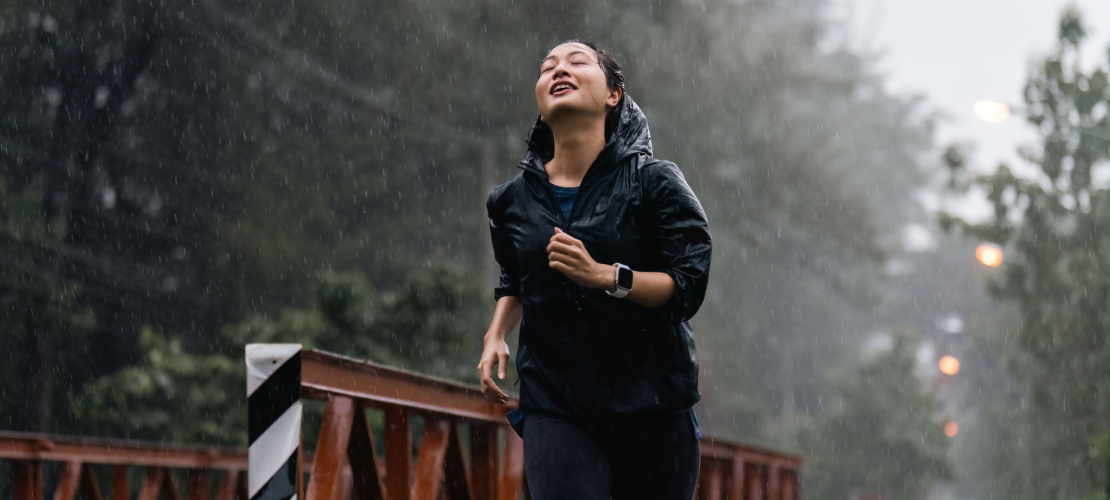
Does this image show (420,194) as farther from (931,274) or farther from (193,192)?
(931,274)

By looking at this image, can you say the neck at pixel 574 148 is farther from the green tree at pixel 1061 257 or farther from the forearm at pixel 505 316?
the green tree at pixel 1061 257

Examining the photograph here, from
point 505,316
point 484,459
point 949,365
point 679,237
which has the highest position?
point 679,237

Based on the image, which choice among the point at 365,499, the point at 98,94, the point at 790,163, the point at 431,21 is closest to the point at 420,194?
the point at 431,21

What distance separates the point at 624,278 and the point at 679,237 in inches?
8.8

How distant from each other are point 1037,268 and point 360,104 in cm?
1319

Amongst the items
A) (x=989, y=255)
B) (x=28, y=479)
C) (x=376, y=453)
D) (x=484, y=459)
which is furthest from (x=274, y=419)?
(x=989, y=255)

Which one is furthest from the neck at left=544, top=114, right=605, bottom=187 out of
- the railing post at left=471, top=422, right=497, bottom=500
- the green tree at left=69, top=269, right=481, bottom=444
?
the green tree at left=69, top=269, right=481, bottom=444

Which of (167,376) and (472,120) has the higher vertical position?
(472,120)

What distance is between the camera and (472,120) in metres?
26.8

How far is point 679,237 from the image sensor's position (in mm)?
2936

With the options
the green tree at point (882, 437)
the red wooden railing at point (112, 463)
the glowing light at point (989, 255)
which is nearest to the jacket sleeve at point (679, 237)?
the red wooden railing at point (112, 463)

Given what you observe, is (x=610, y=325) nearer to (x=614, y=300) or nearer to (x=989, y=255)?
(x=614, y=300)

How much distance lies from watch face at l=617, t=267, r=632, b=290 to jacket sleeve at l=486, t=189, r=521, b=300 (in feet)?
1.46

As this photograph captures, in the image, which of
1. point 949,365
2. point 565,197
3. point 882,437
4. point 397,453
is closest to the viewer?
point 565,197
